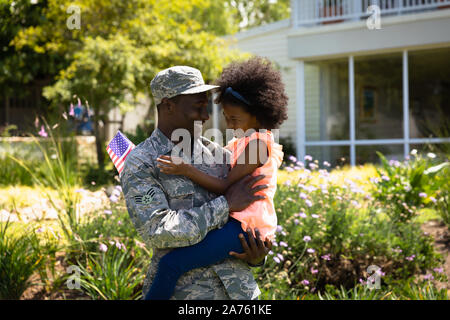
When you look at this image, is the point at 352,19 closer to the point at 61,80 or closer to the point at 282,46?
the point at 282,46

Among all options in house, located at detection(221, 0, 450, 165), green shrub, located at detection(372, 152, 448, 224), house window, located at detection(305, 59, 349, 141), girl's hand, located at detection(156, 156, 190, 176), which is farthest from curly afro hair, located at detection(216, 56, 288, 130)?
house window, located at detection(305, 59, 349, 141)

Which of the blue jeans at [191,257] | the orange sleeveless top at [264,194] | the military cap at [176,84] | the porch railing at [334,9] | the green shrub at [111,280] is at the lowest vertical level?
the green shrub at [111,280]

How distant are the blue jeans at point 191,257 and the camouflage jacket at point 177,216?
0.04 meters

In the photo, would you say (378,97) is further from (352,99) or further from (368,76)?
(352,99)

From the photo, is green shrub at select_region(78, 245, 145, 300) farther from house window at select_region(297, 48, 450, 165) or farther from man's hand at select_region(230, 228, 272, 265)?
house window at select_region(297, 48, 450, 165)

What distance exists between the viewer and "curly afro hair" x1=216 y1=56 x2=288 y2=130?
2.50 metres

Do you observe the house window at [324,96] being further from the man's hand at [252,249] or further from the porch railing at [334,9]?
the man's hand at [252,249]

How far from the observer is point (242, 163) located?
7.45 ft

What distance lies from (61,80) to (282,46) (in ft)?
23.3

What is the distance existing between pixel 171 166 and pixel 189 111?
273 millimetres

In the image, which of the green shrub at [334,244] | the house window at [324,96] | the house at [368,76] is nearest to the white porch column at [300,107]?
the house at [368,76]

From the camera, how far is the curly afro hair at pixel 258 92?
250 centimetres

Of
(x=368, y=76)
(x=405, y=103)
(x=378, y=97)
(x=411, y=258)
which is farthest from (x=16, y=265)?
(x=378, y=97)

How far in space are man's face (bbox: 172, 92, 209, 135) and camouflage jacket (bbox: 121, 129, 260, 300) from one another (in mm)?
114
